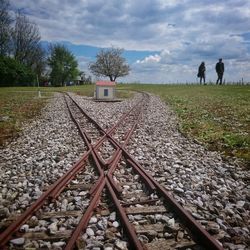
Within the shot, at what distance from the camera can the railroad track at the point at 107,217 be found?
353 centimetres

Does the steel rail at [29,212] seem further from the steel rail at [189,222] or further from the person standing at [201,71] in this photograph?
the person standing at [201,71]

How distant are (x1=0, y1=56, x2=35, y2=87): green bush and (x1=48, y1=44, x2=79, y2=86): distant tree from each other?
14752 millimetres

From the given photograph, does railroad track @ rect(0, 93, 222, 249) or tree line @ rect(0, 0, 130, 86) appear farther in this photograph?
tree line @ rect(0, 0, 130, 86)

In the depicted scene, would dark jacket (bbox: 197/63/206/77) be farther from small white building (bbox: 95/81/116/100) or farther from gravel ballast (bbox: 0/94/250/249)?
gravel ballast (bbox: 0/94/250/249)

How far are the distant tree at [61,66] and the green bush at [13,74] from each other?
14.8 m

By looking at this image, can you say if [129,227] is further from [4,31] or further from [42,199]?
[4,31]

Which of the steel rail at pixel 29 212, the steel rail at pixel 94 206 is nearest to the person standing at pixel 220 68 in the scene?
the steel rail at pixel 94 206

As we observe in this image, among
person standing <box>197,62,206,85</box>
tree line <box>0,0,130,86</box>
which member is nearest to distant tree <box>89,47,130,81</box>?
tree line <box>0,0,130,86</box>

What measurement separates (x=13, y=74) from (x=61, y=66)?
20612 mm

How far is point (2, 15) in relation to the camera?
191 ft

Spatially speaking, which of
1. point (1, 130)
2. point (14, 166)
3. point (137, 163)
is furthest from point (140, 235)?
point (1, 130)

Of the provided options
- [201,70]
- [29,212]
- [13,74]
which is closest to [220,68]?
[201,70]

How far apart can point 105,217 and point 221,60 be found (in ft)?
98.7

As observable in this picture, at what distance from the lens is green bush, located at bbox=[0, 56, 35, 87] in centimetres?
5356
